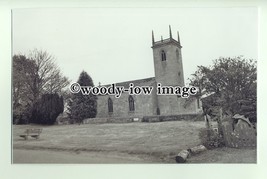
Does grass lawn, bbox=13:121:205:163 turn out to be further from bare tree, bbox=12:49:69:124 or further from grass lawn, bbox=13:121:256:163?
bare tree, bbox=12:49:69:124

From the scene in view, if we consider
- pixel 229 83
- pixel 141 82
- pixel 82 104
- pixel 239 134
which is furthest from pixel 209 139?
pixel 82 104

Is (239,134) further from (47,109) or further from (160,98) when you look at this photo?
(47,109)

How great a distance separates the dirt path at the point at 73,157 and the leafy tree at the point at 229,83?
1.11 metres

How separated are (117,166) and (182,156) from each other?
823 millimetres

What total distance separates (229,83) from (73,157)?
220 centimetres

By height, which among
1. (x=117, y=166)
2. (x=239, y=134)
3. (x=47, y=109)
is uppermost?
(x=47, y=109)

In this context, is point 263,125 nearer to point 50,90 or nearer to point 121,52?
point 121,52

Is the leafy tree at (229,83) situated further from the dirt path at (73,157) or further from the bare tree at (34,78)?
the bare tree at (34,78)

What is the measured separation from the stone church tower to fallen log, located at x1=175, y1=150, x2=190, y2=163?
0.51 metres

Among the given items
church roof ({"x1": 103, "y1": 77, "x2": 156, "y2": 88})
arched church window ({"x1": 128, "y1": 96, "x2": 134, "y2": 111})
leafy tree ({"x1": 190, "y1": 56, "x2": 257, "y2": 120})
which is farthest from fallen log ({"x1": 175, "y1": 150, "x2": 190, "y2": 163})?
church roof ({"x1": 103, "y1": 77, "x2": 156, "y2": 88})

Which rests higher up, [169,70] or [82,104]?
[169,70]

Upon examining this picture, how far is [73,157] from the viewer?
4.38 m

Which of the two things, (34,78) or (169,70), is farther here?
(34,78)

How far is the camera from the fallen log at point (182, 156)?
430 centimetres
